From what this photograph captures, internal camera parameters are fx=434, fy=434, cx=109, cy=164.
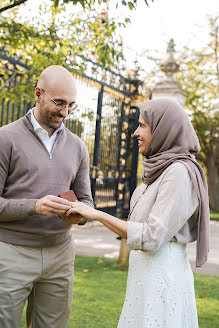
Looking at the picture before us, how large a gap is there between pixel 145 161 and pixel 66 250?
81cm

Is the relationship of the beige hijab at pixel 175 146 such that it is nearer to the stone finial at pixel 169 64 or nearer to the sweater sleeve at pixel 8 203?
the sweater sleeve at pixel 8 203

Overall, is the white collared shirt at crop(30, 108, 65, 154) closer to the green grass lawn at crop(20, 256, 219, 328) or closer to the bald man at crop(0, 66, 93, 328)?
the bald man at crop(0, 66, 93, 328)

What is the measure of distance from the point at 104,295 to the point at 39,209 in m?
3.13

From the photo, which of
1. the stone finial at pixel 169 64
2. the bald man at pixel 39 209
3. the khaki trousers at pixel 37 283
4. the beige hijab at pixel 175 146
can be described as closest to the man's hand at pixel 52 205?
the bald man at pixel 39 209

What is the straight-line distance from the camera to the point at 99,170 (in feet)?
34.4

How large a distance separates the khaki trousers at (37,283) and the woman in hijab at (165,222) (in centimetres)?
42

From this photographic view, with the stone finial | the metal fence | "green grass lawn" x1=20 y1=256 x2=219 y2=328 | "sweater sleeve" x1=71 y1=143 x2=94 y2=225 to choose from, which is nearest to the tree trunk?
the metal fence

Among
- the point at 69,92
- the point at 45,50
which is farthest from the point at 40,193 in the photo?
the point at 45,50

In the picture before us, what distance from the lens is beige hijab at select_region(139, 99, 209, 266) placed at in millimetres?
2256

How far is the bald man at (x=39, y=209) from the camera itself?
2461mm

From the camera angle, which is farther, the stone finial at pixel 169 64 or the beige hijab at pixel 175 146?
the stone finial at pixel 169 64

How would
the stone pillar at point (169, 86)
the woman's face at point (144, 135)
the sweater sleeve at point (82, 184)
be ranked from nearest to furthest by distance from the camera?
the woman's face at point (144, 135)
the sweater sleeve at point (82, 184)
the stone pillar at point (169, 86)

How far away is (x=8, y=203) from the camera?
2422 millimetres

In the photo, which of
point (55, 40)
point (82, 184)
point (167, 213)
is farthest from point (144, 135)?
point (55, 40)
